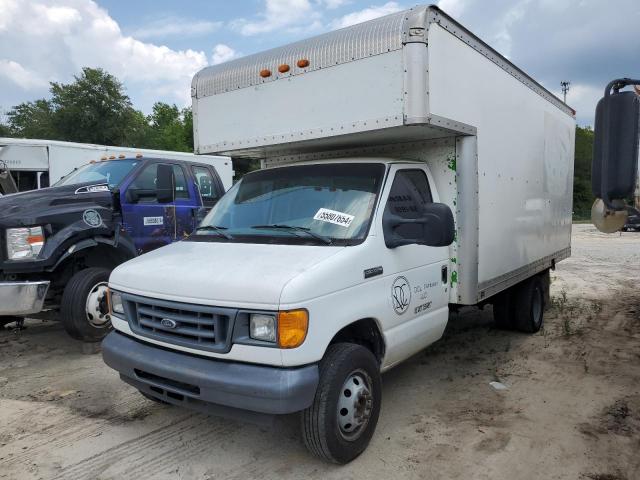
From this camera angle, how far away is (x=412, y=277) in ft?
13.2

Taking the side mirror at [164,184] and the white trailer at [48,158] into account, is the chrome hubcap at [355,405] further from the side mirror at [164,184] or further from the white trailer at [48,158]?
Result: the white trailer at [48,158]

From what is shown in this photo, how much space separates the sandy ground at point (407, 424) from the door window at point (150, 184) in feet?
6.52

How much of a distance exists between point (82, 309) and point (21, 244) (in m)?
0.89

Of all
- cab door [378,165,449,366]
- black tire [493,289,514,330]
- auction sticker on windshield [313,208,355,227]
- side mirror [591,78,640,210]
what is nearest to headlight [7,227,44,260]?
auction sticker on windshield [313,208,355,227]

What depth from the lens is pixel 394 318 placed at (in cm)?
378

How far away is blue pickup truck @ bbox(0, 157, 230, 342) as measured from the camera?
17.1ft

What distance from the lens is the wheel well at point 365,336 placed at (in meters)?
3.51

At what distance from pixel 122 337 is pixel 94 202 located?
282 centimetres

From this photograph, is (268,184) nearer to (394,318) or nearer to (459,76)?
(394,318)

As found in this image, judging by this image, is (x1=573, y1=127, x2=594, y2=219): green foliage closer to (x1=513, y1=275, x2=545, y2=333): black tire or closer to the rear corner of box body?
the rear corner of box body

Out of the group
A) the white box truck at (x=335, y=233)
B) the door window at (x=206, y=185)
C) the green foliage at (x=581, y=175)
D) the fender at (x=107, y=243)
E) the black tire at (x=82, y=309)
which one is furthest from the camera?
the green foliage at (x=581, y=175)

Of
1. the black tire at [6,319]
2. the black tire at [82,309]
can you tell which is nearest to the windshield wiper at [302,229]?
the black tire at [82,309]

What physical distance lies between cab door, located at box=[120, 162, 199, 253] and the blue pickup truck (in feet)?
0.04

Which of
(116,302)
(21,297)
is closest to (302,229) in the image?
(116,302)
